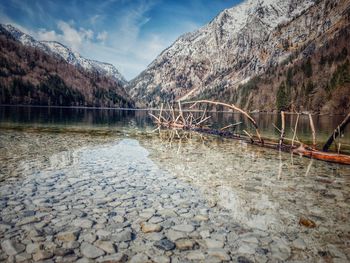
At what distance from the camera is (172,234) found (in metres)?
6.37

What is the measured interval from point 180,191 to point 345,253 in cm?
541

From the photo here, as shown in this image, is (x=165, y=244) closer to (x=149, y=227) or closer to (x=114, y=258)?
(x=149, y=227)

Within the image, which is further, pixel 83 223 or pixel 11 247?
pixel 83 223

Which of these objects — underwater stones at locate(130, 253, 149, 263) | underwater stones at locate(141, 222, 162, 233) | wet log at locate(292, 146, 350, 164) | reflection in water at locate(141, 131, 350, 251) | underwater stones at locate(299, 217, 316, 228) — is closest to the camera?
underwater stones at locate(130, 253, 149, 263)

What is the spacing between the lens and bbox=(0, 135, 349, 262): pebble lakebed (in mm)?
5395

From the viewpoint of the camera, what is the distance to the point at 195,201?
28.8 feet

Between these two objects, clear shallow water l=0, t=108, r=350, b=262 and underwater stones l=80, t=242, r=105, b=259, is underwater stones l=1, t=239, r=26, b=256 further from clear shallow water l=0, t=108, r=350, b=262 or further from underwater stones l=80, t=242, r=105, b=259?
underwater stones l=80, t=242, r=105, b=259

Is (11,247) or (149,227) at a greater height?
(11,247)

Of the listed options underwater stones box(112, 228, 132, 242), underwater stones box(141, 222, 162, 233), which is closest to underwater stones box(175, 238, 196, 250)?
underwater stones box(141, 222, 162, 233)

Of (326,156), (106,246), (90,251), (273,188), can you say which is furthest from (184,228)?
(326,156)

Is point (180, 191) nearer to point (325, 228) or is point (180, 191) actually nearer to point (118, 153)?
point (325, 228)

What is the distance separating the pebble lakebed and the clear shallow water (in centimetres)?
3

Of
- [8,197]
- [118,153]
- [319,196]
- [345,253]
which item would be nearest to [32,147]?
[118,153]

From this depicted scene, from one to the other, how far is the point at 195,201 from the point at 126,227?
9.36 feet
